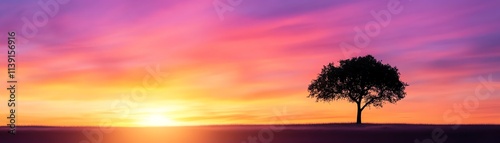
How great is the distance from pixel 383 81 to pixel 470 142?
3940 centimetres

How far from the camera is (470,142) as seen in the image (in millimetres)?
35781

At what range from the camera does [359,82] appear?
74688 millimetres

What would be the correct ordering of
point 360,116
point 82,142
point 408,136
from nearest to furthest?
1. point 82,142
2. point 408,136
3. point 360,116

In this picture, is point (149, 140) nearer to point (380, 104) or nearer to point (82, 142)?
point (82, 142)

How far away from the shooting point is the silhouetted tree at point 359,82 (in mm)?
74500

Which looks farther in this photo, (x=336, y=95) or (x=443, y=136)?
(x=336, y=95)

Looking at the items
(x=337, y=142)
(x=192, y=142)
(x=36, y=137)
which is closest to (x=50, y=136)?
(x=36, y=137)

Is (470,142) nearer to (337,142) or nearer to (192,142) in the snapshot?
(337,142)

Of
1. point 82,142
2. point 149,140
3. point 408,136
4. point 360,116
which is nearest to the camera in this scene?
point 82,142

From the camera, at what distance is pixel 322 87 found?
74688mm

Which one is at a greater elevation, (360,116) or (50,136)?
(360,116)

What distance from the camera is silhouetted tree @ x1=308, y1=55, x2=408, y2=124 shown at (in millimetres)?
74500

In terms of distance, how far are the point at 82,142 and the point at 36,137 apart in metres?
4.67

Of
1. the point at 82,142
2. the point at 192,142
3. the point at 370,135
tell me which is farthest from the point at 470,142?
the point at 82,142
